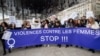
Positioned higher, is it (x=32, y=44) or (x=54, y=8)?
(x=54, y=8)

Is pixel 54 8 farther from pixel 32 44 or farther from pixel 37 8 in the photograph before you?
pixel 32 44

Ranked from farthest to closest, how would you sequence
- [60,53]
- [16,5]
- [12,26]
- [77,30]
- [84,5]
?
[16,5] → [84,5] → [12,26] → [77,30] → [60,53]

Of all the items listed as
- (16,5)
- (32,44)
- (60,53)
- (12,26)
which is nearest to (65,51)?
(60,53)

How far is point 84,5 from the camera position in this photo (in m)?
19.9

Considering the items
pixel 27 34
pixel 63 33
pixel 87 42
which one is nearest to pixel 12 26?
pixel 27 34

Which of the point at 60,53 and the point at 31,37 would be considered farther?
the point at 31,37

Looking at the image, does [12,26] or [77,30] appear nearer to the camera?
[77,30]

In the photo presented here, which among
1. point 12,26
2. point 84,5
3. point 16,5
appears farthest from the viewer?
point 16,5

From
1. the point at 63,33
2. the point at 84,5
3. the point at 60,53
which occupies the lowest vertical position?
the point at 60,53

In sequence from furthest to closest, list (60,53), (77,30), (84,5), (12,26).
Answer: (84,5)
(12,26)
(77,30)
(60,53)

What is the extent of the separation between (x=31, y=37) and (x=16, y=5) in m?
16.7

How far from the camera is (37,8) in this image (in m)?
31.2

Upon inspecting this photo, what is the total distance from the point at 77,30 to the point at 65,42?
1.17 meters

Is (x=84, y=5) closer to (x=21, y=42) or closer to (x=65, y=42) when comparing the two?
(x=65, y=42)
